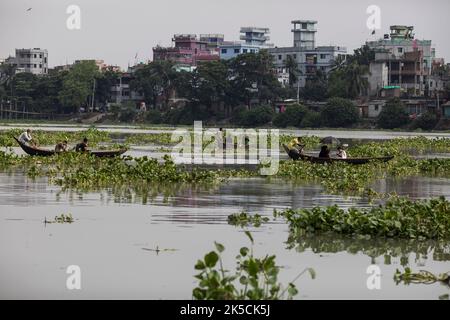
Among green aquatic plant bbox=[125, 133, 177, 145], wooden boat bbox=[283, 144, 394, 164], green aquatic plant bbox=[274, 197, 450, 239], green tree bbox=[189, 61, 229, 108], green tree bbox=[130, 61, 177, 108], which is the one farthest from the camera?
green tree bbox=[130, 61, 177, 108]

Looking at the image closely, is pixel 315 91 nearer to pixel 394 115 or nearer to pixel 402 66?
pixel 402 66

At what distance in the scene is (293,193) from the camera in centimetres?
2098

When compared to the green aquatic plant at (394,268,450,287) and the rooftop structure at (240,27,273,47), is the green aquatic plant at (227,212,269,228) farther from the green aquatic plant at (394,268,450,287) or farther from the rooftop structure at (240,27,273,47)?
the rooftop structure at (240,27,273,47)

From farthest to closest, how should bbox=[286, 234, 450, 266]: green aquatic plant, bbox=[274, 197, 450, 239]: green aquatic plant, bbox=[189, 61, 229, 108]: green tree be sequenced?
bbox=[189, 61, 229, 108]: green tree → bbox=[274, 197, 450, 239]: green aquatic plant → bbox=[286, 234, 450, 266]: green aquatic plant

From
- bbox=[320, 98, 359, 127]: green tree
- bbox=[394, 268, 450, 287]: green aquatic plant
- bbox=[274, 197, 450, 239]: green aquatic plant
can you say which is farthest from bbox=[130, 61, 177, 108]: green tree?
bbox=[394, 268, 450, 287]: green aquatic plant

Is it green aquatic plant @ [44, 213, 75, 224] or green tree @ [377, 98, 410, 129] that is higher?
green tree @ [377, 98, 410, 129]

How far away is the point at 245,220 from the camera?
1603 centimetres

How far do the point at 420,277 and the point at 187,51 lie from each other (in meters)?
108

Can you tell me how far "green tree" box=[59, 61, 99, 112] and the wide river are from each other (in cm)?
7276

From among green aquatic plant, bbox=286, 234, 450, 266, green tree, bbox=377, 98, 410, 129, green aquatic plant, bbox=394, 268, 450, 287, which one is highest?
green tree, bbox=377, 98, 410, 129

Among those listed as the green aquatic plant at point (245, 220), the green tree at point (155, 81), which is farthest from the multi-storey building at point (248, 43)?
the green aquatic plant at point (245, 220)

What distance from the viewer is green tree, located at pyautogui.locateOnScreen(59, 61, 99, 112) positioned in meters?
91.9
